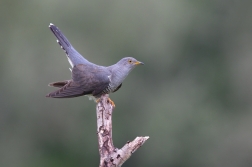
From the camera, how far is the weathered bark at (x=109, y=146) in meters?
6.12

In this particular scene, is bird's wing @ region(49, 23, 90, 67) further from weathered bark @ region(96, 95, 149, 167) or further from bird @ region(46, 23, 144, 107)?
weathered bark @ region(96, 95, 149, 167)

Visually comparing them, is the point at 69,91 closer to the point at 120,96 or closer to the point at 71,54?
the point at 71,54

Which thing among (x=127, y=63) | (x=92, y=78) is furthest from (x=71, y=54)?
(x=127, y=63)

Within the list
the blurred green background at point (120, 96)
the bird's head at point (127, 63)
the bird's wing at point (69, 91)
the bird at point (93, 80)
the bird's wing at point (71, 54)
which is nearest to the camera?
the bird's wing at point (69, 91)

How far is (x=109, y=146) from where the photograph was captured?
6.25 meters

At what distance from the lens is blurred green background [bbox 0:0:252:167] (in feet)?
51.8


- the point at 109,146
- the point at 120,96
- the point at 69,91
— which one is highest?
the point at 69,91

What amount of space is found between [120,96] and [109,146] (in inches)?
379

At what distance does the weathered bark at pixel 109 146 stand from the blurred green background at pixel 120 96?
8.14 meters

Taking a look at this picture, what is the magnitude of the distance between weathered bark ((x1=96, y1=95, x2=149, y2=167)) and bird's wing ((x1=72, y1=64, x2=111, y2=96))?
0.87 m

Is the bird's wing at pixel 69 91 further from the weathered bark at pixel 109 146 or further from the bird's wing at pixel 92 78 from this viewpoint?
the weathered bark at pixel 109 146

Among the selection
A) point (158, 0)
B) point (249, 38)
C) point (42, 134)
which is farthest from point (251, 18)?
point (42, 134)

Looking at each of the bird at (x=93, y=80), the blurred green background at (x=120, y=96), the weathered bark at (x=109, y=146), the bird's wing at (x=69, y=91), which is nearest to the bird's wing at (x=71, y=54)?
the bird at (x=93, y=80)

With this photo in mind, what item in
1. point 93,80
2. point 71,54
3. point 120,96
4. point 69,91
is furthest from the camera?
point 120,96
